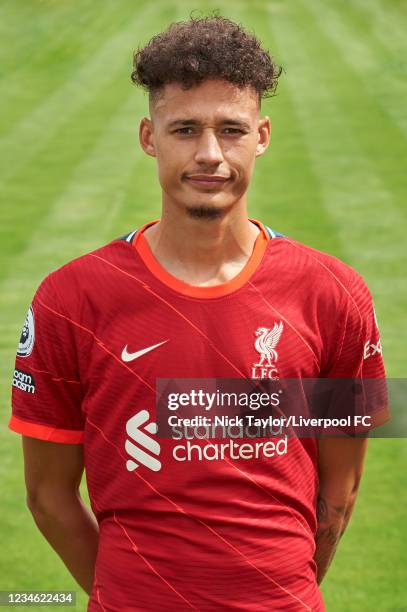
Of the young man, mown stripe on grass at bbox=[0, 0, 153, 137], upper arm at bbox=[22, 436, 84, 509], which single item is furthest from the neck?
mown stripe on grass at bbox=[0, 0, 153, 137]

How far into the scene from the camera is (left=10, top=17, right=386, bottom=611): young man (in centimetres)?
332

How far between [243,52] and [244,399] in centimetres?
101

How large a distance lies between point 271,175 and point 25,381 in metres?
11.2

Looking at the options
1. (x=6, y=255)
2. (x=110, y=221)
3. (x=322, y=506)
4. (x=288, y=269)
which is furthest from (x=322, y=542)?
(x=110, y=221)

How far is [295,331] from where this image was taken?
135 inches

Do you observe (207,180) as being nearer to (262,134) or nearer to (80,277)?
(262,134)

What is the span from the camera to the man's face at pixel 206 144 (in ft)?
11.0

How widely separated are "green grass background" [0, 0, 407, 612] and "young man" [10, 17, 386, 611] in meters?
3.24

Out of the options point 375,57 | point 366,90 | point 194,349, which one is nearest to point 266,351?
point 194,349

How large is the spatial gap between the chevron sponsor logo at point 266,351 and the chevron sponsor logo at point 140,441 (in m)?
0.33

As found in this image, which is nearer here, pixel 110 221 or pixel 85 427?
pixel 85 427

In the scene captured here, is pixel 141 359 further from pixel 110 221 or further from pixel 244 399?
pixel 110 221

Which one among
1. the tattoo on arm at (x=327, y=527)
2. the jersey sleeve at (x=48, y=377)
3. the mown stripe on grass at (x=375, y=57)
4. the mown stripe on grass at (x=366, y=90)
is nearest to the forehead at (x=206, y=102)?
the jersey sleeve at (x=48, y=377)

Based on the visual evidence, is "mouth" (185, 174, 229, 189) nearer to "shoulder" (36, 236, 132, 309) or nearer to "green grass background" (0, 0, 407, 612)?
"shoulder" (36, 236, 132, 309)
